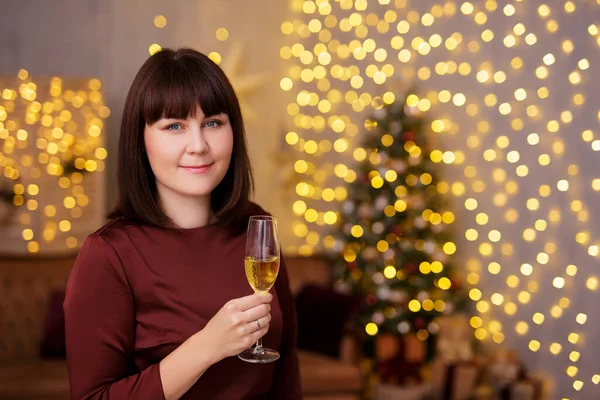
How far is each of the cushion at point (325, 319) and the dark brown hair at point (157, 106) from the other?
304 cm

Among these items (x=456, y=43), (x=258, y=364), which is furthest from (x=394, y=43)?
(x=258, y=364)

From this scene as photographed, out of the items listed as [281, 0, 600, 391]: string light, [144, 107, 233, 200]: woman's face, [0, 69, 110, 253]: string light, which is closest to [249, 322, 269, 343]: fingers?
[144, 107, 233, 200]: woman's face

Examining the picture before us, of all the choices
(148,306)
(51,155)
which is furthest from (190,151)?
(51,155)

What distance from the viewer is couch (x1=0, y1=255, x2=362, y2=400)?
4.11 metres

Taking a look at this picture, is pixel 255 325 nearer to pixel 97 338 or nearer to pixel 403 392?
pixel 97 338

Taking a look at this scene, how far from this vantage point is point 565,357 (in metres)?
4.12

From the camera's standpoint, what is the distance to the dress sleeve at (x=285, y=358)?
1.88 metres

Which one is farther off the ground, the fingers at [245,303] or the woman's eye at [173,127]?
the woman's eye at [173,127]

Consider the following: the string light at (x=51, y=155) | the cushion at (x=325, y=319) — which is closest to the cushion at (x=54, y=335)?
the string light at (x=51, y=155)

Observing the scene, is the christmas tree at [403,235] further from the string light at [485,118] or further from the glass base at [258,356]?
the glass base at [258,356]

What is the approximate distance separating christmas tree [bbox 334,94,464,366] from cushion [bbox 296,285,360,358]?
295mm

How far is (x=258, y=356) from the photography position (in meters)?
1.64

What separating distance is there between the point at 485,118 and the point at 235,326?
366cm

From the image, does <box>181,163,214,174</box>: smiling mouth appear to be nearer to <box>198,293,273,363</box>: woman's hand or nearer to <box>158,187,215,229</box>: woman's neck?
<box>158,187,215,229</box>: woman's neck
